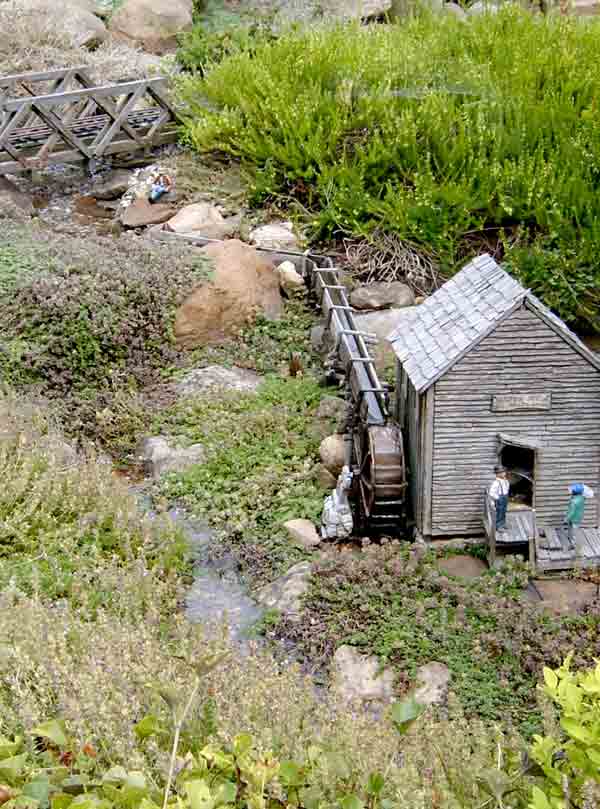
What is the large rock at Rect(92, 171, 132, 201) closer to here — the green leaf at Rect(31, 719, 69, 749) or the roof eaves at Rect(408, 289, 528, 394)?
the roof eaves at Rect(408, 289, 528, 394)

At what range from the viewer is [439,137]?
11.1m

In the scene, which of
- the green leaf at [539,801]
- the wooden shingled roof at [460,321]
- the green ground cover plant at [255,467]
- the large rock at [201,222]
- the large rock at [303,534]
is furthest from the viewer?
the large rock at [201,222]

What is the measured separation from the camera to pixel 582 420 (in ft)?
22.6

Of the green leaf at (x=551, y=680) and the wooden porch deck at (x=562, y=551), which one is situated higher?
the green leaf at (x=551, y=680)

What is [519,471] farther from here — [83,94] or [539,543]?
[83,94]

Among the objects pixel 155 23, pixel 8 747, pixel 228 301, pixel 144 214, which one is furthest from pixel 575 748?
pixel 155 23

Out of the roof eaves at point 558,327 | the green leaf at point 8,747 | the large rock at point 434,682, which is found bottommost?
the large rock at point 434,682

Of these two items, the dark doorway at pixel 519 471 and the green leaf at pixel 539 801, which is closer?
the green leaf at pixel 539 801

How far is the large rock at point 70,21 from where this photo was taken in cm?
1556

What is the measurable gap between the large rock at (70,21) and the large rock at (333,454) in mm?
10286

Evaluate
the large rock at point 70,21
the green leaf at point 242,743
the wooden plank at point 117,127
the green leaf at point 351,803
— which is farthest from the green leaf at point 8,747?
the large rock at point 70,21

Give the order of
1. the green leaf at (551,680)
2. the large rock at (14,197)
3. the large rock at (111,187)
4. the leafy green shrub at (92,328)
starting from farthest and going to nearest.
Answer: the large rock at (111,187), the large rock at (14,197), the leafy green shrub at (92,328), the green leaf at (551,680)

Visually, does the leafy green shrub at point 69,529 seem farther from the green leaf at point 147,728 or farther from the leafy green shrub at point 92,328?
the green leaf at point 147,728

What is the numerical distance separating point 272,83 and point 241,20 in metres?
5.02
